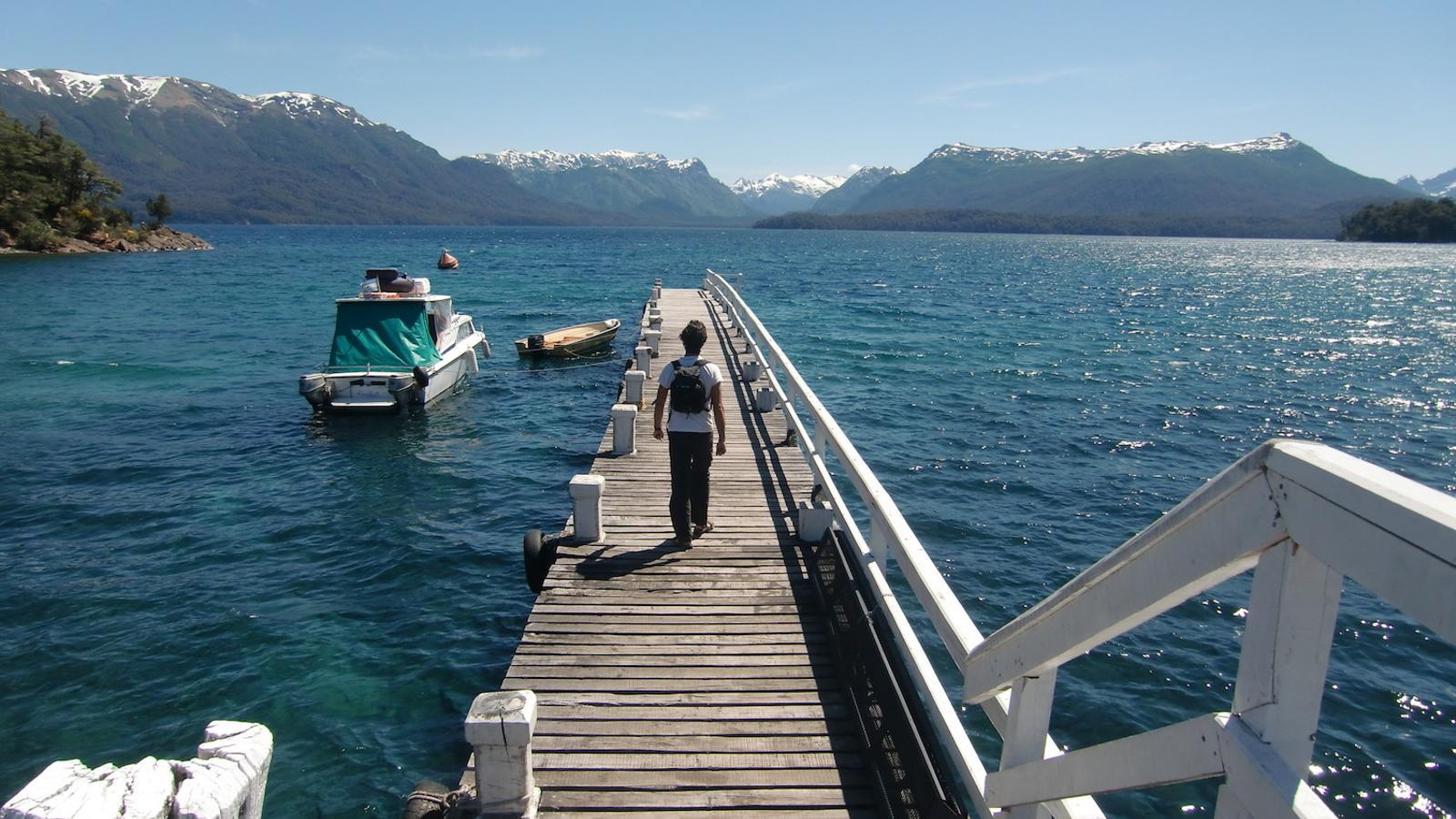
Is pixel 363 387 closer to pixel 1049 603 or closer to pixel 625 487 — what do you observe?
pixel 625 487

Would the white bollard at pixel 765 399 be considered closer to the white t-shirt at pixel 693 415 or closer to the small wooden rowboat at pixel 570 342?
the white t-shirt at pixel 693 415

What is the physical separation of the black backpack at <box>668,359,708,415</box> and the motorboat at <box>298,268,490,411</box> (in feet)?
45.8

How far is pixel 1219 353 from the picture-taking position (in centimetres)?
3350

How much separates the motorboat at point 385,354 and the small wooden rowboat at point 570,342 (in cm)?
481

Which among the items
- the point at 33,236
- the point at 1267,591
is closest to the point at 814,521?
the point at 1267,591

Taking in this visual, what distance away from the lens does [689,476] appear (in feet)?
27.4

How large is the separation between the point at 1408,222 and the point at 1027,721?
208 meters

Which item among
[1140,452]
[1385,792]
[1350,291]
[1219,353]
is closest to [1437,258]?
[1350,291]

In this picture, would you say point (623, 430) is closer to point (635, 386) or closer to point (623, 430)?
point (623, 430)

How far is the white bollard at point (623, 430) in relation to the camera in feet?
38.2

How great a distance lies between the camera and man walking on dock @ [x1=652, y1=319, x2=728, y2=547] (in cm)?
796

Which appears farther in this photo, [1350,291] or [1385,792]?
[1350,291]

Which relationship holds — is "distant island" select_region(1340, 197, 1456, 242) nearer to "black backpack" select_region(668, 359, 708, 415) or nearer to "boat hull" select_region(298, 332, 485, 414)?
"boat hull" select_region(298, 332, 485, 414)

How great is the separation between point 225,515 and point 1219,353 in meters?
34.6
